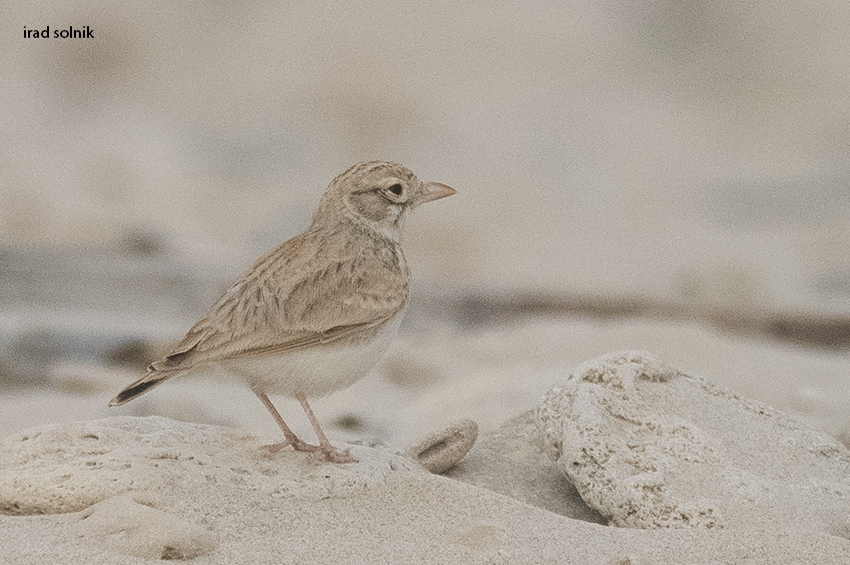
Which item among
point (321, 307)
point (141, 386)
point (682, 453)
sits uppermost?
point (321, 307)

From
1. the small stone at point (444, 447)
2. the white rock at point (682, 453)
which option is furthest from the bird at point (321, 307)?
the white rock at point (682, 453)

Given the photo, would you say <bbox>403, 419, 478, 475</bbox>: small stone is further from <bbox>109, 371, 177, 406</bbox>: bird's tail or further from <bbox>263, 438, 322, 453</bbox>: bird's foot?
<bbox>109, 371, 177, 406</bbox>: bird's tail

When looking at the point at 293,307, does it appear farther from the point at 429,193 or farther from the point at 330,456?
the point at 429,193

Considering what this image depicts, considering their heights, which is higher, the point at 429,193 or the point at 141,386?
the point at 429,193

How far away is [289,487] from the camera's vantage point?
11.7ft

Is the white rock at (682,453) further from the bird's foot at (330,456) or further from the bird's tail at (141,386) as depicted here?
the bird's tail at (141,386)

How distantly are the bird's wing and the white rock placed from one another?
1.08 m

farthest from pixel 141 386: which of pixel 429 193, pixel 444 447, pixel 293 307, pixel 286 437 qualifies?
pixel 444 447

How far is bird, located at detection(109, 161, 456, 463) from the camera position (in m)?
3.58

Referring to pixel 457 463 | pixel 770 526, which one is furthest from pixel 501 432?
pixel 770 526

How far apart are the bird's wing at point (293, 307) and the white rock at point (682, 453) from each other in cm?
108

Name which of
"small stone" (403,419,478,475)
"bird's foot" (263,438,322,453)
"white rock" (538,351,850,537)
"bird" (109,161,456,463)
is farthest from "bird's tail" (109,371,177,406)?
"white rock" (538,351,850,537)

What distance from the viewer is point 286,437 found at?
13.0ft

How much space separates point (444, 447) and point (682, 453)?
1.22 m
